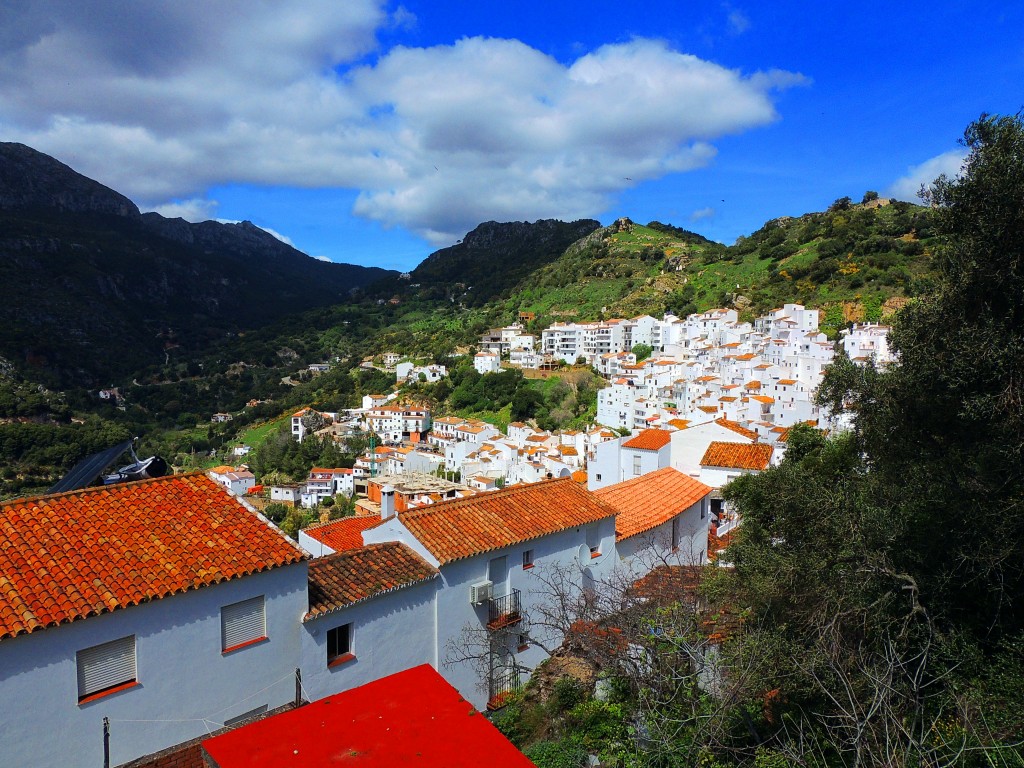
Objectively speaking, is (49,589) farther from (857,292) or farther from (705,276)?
(705,276)

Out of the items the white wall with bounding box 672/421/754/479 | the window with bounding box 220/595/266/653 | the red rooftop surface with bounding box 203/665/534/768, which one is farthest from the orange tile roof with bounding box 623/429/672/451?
the red rooftop surface with bounding box 203/665/534/768

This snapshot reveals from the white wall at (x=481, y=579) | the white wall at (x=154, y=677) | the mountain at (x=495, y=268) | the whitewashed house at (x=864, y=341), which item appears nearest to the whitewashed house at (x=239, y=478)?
the white wall at (x=481, y=579)

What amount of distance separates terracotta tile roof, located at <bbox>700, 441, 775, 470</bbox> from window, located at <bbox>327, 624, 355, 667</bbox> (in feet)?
A: 58.4

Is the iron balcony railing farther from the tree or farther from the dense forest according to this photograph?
the tree

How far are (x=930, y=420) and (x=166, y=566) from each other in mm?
9380

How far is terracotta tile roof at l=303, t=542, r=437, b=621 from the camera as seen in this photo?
8172 mm

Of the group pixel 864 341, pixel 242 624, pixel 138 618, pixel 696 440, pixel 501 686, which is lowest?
pixel 501 686

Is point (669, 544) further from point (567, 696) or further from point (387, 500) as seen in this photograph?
point (387, 500)

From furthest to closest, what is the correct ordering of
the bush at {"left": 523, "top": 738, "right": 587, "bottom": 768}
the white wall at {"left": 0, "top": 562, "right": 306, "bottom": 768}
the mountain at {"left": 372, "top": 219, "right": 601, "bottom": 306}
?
1. the mountain at {"left": 372, "top": 219, "right": 601, "bottom": 306}
2. the bush at {"left": 523, "top": 738, "right": 587, "bottom": 768}
3. the white wall at {"left": 0, "top": 562, "right": 306, "bottom": 768}

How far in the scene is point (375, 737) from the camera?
4734 mm

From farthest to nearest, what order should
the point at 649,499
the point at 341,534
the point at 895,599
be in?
the point at 341,534 < the point at 649,499 < the point at 895,599

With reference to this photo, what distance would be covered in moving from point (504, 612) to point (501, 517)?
64.5 inches

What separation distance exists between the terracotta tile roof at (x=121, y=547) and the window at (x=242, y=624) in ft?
1.68

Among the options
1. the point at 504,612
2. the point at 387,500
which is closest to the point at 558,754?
the point at 504,612
